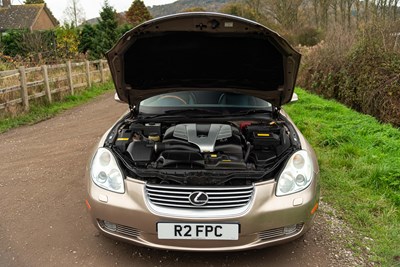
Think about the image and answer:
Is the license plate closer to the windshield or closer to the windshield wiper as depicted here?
the windshield wiper

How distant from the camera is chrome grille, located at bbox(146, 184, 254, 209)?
8.05 feet

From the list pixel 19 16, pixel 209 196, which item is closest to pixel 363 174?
pixel 209 196

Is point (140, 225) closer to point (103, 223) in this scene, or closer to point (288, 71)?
point (103, 223)

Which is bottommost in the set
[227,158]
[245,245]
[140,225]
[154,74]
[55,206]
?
[55,206]

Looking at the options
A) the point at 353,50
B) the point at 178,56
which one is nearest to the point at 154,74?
the point at 178,56

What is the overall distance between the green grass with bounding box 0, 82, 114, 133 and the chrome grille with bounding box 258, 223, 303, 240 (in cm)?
706

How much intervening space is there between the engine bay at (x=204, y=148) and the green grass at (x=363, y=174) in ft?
3.65

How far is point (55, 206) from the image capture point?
378 centimetres

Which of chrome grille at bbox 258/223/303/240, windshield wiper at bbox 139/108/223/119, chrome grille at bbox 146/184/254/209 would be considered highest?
windshield wiper at bbox 139/108/223/119

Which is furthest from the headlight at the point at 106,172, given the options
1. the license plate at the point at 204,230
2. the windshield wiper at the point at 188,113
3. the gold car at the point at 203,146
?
the windshield wiper at the point at 188,113

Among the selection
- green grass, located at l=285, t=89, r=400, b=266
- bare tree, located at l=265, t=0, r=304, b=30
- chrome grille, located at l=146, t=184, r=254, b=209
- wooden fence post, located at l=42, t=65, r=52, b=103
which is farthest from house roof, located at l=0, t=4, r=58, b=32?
chrome grille, located at l=146, t=184, r=254, b=209

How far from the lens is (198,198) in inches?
96.0

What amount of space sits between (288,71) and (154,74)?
1380 mm

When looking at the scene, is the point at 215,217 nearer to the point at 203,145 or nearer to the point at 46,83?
the point at 203,145
